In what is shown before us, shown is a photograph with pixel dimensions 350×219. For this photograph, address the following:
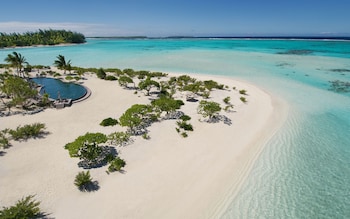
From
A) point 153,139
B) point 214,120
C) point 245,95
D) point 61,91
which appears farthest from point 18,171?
point 245,95

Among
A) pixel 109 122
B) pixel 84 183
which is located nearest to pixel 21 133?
pixel 109 122

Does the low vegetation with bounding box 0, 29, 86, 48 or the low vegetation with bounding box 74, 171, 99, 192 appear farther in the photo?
the low vegetation with bounding box 0, 29, 86, 48

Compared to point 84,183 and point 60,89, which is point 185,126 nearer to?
point 84,183

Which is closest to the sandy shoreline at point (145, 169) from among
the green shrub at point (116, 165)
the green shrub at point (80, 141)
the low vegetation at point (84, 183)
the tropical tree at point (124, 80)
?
the low vegetation at point (84, 183)

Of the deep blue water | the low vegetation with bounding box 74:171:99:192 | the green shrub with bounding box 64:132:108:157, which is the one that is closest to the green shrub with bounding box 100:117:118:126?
the green shrub with bounding box 64:132:108:157

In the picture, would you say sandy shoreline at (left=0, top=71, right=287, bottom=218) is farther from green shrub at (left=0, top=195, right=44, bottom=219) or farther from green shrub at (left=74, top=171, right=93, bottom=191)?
green shrub at (left=0, top=195, right=44, bottom=219)

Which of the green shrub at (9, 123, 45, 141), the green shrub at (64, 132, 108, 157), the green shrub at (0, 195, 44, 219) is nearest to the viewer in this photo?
the green shrub at (0, 195, 44, 219)
